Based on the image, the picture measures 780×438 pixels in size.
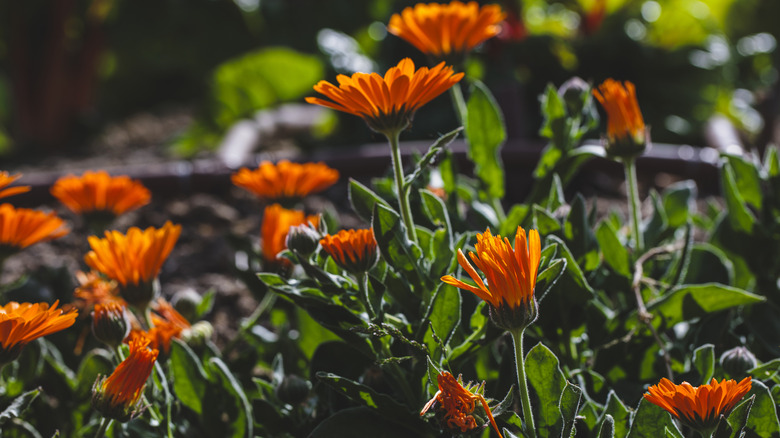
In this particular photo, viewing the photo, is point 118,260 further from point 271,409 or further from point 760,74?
point 760,74

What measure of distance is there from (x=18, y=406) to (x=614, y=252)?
0.59 m

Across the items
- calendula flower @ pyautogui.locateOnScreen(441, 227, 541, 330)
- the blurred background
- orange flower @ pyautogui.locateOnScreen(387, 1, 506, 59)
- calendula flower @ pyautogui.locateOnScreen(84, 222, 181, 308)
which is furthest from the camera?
the blurred background

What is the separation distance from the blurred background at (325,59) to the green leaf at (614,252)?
3.39 ft

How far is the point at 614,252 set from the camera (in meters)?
0.79

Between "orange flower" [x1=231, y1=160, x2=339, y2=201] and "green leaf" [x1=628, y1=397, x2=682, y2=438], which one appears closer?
"green leaf" [x1=628, y1=397, x2=682, y2=438]

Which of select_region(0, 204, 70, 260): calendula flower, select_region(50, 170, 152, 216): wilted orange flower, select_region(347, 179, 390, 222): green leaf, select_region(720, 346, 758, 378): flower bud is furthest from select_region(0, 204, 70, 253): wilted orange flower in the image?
select_region(720, 346, 758, 378): flower bud

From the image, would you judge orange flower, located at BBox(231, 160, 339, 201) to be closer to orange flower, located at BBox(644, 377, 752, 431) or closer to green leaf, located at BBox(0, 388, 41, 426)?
green leaf, located at BBox(0, 388, 41, 426)

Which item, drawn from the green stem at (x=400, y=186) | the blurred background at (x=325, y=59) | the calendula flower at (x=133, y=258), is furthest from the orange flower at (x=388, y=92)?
the blurred background at (x=325, y=59)

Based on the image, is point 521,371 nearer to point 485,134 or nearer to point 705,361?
point 705,361

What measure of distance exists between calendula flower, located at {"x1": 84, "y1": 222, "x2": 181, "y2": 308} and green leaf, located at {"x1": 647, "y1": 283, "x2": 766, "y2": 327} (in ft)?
1.58

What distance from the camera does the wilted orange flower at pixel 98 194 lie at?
946mm

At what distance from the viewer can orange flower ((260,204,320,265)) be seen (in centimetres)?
81

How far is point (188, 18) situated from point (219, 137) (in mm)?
939

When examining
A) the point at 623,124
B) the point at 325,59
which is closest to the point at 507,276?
the point at 623,124
